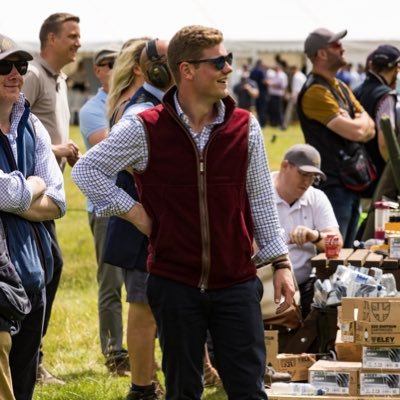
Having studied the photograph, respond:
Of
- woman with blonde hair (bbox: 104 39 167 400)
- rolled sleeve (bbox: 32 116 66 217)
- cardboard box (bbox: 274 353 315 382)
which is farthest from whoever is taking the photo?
cardboard box (bbox: 274 353 315 382)

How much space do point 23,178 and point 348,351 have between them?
7.77 ft

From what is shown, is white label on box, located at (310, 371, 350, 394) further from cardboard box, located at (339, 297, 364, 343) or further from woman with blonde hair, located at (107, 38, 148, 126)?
woman with blonde hair, located at (107, 38, 148, 126)

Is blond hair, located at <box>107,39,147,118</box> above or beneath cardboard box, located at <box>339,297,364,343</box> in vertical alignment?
above

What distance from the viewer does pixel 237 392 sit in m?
4.75

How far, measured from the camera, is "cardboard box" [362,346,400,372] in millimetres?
6141

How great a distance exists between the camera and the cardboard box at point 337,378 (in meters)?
6.17

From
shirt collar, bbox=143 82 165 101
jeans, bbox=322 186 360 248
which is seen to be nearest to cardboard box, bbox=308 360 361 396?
shirt collar, bbox=143 82 165 101

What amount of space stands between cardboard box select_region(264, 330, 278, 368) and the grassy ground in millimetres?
409

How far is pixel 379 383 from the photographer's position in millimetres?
6141

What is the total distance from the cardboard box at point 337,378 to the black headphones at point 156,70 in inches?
67.2

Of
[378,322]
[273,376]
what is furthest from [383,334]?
[273,376]

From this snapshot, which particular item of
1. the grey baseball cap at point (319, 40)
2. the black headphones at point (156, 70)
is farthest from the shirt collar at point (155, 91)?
the grey baseball cap at point (319, 40)

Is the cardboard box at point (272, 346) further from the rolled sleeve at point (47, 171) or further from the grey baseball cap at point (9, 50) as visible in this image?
the grey baseball cap at point (9, 50)

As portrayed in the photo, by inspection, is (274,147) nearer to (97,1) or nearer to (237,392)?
(97,1)
